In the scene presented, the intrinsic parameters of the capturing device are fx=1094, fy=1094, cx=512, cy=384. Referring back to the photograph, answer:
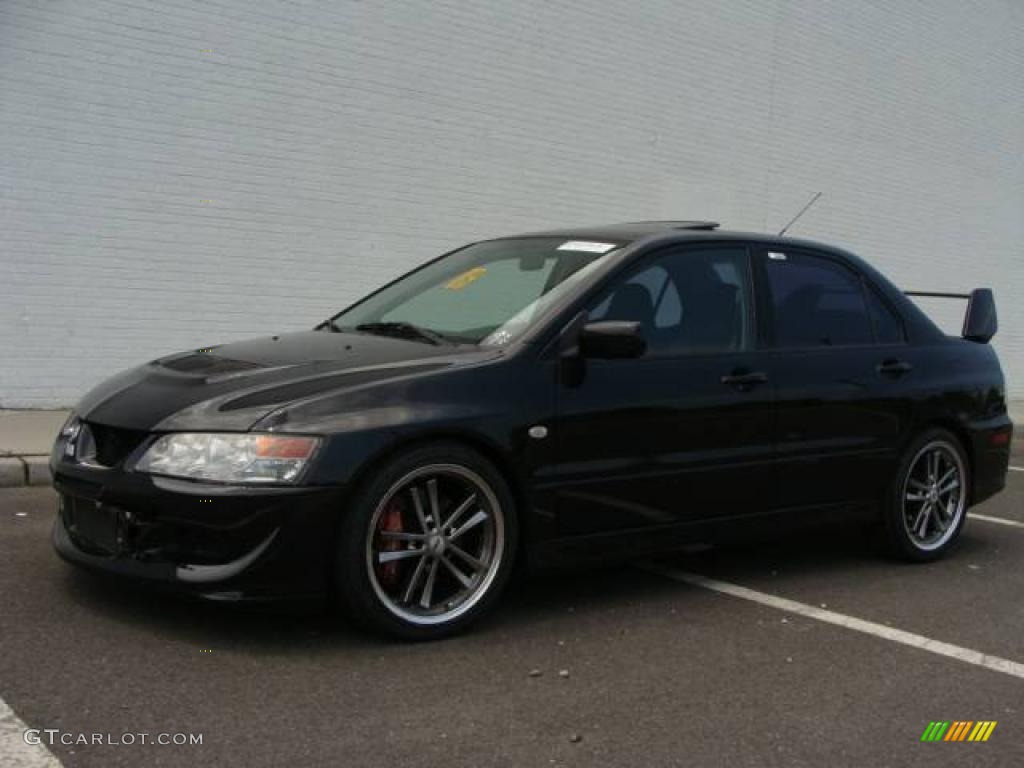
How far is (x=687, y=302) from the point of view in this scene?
15.6 feet

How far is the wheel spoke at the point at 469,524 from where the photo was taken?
13.1ft

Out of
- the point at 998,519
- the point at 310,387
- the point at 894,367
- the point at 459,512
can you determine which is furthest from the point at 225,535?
the point at 998,519

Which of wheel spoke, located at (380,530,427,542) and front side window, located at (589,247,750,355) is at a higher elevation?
front side window, located at (589,247,750,355)

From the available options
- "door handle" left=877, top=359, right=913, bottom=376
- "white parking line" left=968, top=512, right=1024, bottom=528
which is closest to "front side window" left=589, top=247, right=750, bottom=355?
"door handle" left=877, top=359, right=913, bottom=376

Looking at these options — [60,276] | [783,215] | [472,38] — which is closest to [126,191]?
[60,276]

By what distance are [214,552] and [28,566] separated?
5.05 ft

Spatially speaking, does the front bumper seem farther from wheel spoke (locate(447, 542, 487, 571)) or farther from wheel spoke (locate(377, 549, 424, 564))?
wheel spoke (locate(447, 542, 487, 571))

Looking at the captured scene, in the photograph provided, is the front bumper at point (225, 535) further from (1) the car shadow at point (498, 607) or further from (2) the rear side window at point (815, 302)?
(2) the rear side window at point (815, 302)

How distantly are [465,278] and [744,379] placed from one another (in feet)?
4.43

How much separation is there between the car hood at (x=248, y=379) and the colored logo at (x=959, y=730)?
6.46 feet

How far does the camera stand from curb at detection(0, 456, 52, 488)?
688 cm

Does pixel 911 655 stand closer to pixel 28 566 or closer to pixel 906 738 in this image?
pixel 906 738

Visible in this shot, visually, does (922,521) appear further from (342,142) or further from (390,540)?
(342,142)

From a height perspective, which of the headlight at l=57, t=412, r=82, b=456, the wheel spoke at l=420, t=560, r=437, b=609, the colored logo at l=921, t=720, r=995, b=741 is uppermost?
the headlight at l=57, t=412, r=82, b=456
